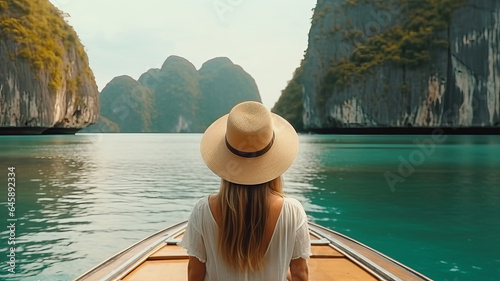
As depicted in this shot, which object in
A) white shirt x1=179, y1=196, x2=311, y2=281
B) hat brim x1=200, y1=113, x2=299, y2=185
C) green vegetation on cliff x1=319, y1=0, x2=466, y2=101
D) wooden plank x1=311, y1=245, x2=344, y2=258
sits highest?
green vegetation on cliff x1=319, y1=0, x2=466, y2=101

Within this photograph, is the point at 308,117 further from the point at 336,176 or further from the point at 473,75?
the point at 336,176

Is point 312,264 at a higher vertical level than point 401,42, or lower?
lower

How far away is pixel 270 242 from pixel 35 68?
63.5 metres

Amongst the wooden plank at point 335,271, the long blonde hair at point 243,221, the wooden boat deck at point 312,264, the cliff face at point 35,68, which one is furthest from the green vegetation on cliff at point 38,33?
the long blonde hair at point 243,221

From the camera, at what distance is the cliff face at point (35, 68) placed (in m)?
55.3

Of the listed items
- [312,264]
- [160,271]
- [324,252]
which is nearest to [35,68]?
[160,271]

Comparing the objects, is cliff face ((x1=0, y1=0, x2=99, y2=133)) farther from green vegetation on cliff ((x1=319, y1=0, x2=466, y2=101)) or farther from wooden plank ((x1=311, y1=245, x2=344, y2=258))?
wooden plank ((x1=311, y1=245, x2=344, y2=258))

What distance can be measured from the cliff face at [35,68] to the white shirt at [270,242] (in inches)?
2400

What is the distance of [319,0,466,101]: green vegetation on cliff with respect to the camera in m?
67.6

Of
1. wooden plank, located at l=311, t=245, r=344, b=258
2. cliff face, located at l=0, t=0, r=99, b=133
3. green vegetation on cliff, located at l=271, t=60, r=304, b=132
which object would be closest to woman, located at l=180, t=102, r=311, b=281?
wooden plank, located at l=311, t=245, r=344, b=258

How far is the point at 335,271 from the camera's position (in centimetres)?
366

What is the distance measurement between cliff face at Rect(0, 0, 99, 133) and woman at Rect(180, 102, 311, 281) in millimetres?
60993

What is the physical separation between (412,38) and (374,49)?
291 inches

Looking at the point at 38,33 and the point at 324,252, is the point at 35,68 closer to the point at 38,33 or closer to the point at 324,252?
the point at 38,33
